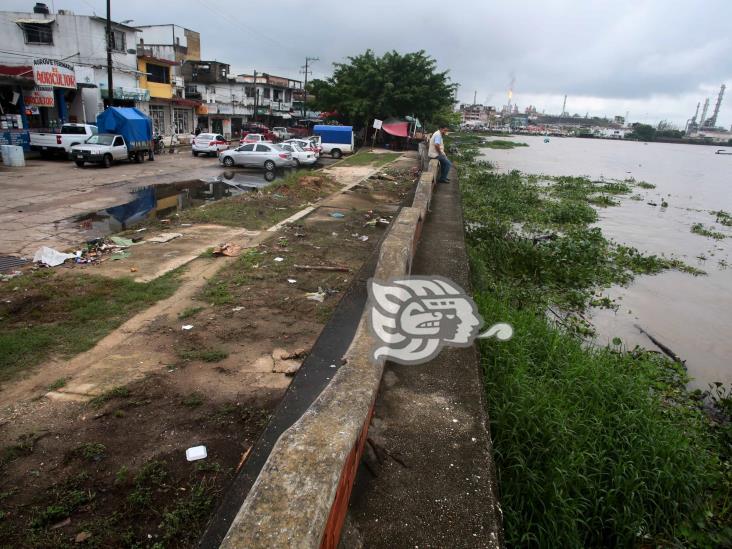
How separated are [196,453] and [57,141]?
23.0m

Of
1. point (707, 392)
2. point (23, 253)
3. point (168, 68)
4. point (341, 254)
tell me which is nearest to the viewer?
point (707, 392)

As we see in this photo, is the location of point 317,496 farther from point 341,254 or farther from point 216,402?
point 341,254

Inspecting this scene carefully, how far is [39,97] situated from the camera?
2289cm

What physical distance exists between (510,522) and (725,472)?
2.57 m

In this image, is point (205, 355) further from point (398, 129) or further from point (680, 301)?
point (398, 129)

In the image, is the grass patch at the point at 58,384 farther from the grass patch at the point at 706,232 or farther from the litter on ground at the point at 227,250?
the grass patch at the point at 706,232

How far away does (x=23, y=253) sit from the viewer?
324 inches

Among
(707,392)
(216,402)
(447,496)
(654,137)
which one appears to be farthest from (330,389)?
(654,137)

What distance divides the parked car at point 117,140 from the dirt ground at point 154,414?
16188 mm

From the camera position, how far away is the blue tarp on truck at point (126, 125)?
21.8 meters

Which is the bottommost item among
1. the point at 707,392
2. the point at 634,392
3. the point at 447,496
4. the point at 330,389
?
the point at 707,392

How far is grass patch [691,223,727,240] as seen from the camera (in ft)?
52.2

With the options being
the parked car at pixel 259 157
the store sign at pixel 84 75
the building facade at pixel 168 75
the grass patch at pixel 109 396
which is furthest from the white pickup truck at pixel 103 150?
the grass patch at pixel 109 396

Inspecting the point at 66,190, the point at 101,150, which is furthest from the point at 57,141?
the point at 66,190
